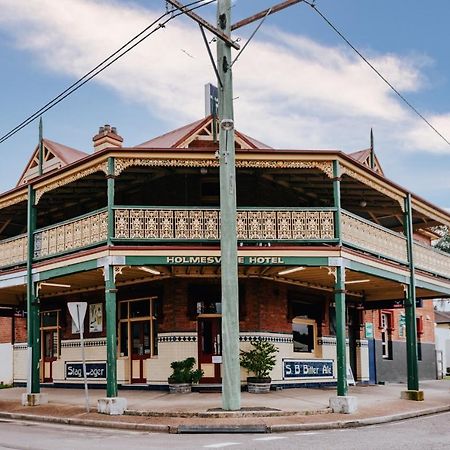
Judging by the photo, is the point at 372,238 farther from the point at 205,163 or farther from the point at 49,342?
the point at 49,342

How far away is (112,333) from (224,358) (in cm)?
288

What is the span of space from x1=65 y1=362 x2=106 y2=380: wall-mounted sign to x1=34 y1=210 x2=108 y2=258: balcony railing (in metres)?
4.99

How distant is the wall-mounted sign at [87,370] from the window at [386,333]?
11351mm

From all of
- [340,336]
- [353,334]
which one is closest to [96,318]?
[353,334]

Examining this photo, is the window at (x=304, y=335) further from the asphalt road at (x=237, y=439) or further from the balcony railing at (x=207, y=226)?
the asphalt road at (x=237, y=439)

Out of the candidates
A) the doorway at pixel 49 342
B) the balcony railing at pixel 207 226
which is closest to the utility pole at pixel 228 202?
the balcony railing at pixel 207 226

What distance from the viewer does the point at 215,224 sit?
1756 centimetres

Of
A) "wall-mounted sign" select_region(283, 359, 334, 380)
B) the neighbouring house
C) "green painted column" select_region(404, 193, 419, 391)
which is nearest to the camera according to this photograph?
"green painted column" select_region(404, 193, 419, 391)

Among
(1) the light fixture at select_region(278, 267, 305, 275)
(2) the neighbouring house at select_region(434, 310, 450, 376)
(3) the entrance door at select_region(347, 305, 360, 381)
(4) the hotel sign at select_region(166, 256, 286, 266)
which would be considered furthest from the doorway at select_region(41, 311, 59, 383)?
(2) the neighbouring house at select_region(434, 310, 450, 376)

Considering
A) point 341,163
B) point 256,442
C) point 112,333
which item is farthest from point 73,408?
point 341,163

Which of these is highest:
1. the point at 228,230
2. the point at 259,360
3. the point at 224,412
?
the point at 228,230

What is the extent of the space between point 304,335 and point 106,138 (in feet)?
28.5

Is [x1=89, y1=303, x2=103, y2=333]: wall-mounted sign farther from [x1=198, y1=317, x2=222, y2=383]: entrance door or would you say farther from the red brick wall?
the red brick wall

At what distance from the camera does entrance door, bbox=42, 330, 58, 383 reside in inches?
1002
